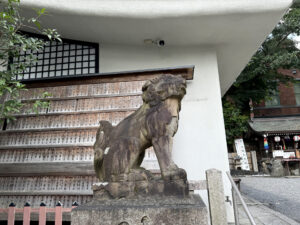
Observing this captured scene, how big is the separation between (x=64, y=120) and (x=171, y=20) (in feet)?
10.8

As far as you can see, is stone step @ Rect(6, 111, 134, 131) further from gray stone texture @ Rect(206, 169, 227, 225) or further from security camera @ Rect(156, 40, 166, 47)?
gray stone texture @ Rect(206, 169, 227, 225)

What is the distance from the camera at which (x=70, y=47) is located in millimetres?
6629

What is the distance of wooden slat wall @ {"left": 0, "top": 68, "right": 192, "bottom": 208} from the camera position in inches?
181

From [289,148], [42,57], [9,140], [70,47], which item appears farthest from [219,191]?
[289,148]

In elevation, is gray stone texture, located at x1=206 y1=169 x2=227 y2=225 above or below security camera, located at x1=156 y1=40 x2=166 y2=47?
below

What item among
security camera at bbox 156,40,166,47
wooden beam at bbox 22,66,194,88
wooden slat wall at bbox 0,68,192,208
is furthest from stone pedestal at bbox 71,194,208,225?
security camera at bbox 156,40,166,47

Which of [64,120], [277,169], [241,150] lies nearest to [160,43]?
[64,120]

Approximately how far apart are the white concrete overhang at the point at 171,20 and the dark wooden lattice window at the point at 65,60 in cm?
49

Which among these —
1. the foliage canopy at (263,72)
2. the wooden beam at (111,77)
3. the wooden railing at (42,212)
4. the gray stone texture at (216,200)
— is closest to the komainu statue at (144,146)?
the gray stone texture at (216,200)

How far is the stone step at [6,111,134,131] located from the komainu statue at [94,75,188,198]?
2.11 metres

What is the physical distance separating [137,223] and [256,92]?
1773 cm

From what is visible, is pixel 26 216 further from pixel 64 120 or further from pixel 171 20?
pixel 171 20

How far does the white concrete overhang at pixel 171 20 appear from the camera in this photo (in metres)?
5.01

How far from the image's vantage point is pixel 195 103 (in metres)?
5.87
